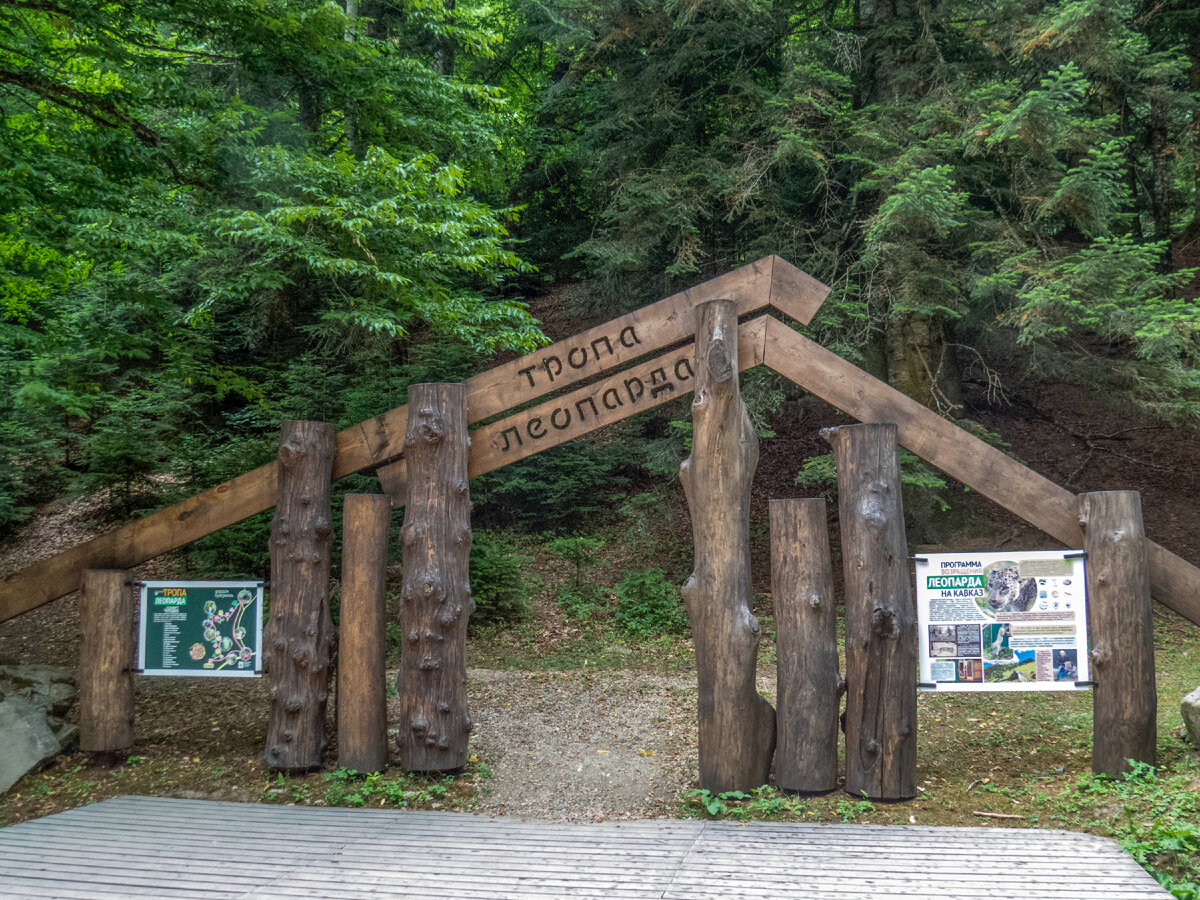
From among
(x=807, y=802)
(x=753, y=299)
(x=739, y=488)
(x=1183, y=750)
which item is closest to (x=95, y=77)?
(x=753, y=299)

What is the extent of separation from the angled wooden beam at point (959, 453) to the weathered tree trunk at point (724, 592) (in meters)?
0.56

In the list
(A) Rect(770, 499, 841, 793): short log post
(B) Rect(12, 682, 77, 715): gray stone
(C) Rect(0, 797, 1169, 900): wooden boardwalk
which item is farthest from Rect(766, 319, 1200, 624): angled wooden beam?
(B) Rect(12, 682, 77, 715): gray stone

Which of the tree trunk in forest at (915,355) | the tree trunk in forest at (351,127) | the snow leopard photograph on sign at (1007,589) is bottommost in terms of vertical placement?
the snow leopard photograph on sign at (1007,589)

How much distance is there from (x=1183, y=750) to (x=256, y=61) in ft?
30.1

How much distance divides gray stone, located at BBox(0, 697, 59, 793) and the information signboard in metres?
6.00

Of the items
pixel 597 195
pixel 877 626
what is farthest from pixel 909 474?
pixel 597 195

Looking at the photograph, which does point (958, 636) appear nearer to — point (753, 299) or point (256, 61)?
point (753, 299)

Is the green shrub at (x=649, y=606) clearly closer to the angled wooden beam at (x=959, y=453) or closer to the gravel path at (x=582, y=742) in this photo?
the gravel path at (x=582, y=742)

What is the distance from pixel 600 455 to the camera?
43.9 ft

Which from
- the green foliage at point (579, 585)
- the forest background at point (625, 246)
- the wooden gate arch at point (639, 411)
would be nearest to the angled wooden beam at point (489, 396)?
the wooden gate arch at point (639, 411)

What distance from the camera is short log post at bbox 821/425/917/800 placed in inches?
186

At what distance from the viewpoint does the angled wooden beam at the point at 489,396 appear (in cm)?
541

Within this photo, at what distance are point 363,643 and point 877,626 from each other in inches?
129

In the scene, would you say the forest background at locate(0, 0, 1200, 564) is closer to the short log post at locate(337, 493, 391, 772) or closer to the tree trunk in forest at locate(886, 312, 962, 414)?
the tree trunk in forest at locate(886, 312, 962, 414)
